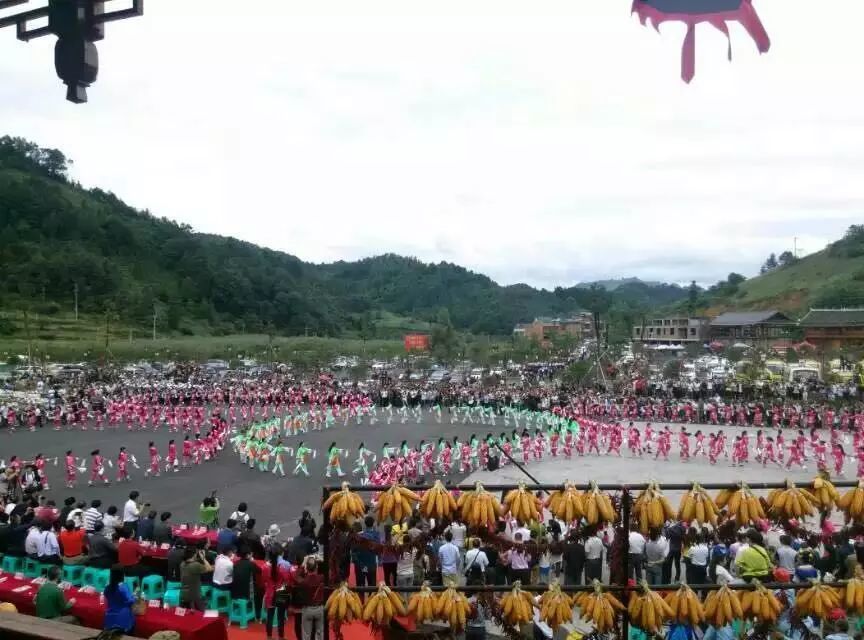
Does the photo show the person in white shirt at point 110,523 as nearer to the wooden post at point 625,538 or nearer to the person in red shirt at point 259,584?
the person in red shirt at point 259,584

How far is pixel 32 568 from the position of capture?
360 inches

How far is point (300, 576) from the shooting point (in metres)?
7.37

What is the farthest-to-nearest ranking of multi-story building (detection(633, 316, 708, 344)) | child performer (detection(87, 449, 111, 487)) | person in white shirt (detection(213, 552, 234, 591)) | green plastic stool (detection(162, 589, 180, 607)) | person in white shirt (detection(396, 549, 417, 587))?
1. multi-story building (detection(633, 316, 708, 344))
2. child performer (detection(87, 449, 111, 487))
3. person in white shirt (detection(396, 549, 417, 587))
4. person in white shirt (detection(213, 552, 234, 591))
5. green plastic stool (detection(162, 589, 180, 607))

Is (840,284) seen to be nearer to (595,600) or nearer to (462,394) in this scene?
(462,394)

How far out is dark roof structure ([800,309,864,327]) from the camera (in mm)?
49312

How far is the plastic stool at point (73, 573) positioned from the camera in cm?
866

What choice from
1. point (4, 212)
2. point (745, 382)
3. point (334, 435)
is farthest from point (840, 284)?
point (4, 212)

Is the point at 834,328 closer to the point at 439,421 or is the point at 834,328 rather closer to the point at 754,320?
the point at 754,320

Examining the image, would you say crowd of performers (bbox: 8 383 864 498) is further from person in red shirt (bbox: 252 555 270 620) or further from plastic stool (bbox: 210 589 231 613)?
plastic stool (bbox: 210 589 231 613)

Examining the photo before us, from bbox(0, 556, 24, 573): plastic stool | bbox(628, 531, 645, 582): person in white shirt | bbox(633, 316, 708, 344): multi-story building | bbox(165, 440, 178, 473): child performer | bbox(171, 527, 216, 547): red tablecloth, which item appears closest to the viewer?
bbox(628, 531, 645, 582): person in white shirt

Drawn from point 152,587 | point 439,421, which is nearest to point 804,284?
point 439,421

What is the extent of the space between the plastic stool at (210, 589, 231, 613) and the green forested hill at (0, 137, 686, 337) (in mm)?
51260

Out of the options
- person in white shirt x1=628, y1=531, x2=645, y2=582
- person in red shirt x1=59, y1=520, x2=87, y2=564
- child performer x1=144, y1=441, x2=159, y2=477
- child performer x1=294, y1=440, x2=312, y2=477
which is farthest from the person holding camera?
child performer x1=144, y1=441, x2=159, y2=477

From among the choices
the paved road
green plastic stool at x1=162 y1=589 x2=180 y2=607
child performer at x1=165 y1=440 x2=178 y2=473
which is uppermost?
green plastic stool at x1=162 y1=589 x2=180 y2=607
